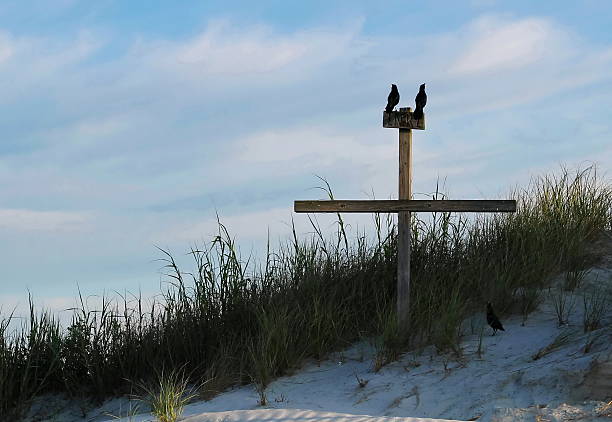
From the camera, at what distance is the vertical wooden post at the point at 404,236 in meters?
8.80

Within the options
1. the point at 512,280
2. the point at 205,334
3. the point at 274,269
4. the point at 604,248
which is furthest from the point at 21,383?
the point at 604,248

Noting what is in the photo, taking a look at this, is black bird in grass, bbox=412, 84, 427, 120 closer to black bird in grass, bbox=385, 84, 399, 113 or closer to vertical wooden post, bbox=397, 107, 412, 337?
vertical wooden post, bbox=397, 107, 412, 337

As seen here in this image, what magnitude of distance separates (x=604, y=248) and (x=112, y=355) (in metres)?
6.23

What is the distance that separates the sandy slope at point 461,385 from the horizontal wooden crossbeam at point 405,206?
1190 millimetres

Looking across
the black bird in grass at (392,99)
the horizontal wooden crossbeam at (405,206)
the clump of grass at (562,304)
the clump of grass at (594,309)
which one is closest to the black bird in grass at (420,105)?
the black bird in grass at (392,99)

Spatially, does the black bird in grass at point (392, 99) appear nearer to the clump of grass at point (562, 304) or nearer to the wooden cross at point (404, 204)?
the wooden cross at point (404, 204)

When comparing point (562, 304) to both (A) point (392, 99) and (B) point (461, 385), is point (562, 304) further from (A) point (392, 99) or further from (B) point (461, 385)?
(A) point (392, 99)

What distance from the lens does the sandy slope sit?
7.08 m

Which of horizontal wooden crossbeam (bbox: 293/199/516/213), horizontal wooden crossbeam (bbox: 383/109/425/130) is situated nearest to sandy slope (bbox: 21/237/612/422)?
horizontal wooden crossbeam (bbox: 293/199/516/213)

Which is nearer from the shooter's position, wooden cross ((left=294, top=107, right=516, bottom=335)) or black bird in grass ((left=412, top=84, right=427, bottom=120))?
wooden cross ((left=294, top=107, right=516, bottom=335))

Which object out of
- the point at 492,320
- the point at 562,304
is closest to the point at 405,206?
the point at 492,320

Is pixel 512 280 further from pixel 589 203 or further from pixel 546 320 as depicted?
pixel 589 203

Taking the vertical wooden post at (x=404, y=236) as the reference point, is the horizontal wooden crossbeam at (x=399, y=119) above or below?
above

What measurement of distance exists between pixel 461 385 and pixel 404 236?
1.84 metres
